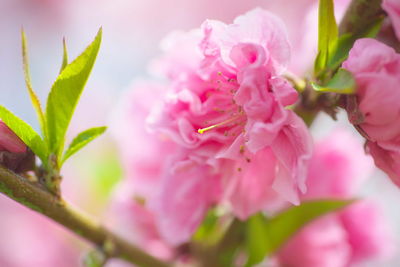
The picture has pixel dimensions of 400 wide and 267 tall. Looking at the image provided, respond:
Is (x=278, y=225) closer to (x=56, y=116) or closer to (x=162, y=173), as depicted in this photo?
(x=162, y=173)

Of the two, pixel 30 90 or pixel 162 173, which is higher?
pixel 30 90

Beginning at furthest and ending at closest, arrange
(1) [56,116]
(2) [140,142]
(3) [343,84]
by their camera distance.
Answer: (2) [140,142] → (1) [56,116] → (3) [343,84]

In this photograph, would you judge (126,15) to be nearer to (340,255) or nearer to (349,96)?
(340,255)

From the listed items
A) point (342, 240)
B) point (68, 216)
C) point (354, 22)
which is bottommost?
point (342, 240)

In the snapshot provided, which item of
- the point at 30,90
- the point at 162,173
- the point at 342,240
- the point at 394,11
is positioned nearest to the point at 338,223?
the point at 342,240

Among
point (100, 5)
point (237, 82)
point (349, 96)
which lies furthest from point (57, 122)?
point (100, 5)

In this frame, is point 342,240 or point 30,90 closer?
point 30,90

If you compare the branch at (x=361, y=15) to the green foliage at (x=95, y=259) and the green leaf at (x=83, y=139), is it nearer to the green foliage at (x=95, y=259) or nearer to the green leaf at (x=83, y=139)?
the green leaf at (x=83, y=139)
